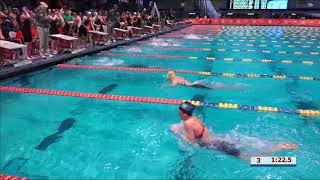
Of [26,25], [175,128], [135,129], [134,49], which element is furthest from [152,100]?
[134,49]

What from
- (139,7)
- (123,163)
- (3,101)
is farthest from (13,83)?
(139,7)

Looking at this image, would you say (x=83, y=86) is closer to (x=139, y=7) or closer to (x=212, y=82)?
(x=212, y=82)

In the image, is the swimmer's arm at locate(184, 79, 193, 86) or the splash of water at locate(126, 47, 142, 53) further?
the splash of water at locate(126, 47, 142, 53)

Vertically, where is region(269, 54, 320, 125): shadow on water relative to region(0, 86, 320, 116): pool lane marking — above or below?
below

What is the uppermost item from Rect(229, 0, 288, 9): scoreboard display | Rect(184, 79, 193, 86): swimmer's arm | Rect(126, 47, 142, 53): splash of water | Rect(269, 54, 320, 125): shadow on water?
Rect(229, 0, 288, 9): scoreboard display

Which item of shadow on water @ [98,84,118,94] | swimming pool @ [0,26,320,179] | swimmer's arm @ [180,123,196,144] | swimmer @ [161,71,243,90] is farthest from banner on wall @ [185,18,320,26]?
swimmer's arm @ [180,123,196,144]

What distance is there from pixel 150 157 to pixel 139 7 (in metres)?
26.9

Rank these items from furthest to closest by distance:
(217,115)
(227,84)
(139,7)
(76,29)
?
(139,7), (76,29), (227,84), (217,115)

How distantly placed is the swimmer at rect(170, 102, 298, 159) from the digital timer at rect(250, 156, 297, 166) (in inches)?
11.2

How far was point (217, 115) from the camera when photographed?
558 centimetres

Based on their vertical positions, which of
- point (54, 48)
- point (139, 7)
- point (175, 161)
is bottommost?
point (175, 161)

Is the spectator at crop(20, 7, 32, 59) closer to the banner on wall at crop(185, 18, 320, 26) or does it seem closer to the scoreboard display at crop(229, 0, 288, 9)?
the banner on wall at crop(185, 18, 320, 26)

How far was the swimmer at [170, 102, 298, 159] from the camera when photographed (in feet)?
12.9

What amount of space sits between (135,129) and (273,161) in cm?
224
